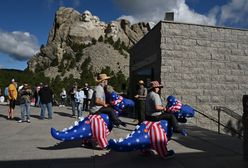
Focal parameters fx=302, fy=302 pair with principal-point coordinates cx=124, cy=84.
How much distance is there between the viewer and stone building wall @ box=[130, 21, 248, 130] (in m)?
13.1

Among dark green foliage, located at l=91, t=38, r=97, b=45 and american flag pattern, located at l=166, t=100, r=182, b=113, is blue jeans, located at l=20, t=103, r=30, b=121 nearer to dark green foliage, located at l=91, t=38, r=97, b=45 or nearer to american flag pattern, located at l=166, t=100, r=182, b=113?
american flag pattern, located at l=166, t=100, r=182, b=113

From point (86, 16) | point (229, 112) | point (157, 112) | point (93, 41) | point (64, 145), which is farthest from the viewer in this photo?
point (86, 16)

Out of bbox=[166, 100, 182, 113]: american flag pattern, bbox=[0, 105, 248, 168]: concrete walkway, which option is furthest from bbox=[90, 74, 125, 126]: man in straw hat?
bbox=[166, 100, 182, 113]: american flag pattern

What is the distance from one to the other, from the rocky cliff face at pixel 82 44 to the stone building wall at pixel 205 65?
126ft

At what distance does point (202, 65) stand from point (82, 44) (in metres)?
58.9

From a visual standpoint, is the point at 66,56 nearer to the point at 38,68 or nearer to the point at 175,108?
the point at 38,68

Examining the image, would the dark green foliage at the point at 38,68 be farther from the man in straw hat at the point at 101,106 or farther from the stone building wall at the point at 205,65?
the man in straw hat at the point at 101,106

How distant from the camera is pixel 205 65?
13422 mm

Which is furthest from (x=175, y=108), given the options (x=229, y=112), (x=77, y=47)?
(x=77, y=47)

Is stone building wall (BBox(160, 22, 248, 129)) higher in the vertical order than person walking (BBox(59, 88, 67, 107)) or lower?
higher

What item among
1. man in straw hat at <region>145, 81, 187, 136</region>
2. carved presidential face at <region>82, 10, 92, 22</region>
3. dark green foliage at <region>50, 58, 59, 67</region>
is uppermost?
carved presidential face at <region>82, 10, 92, 22</region>

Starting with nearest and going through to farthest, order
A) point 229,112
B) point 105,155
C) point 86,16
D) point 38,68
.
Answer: point 105,155 → point 229,112 → point 38,68 → point 86,16

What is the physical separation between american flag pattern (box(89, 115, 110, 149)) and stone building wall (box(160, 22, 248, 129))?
20.4 feet

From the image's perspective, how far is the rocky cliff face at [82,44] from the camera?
62562 mm
